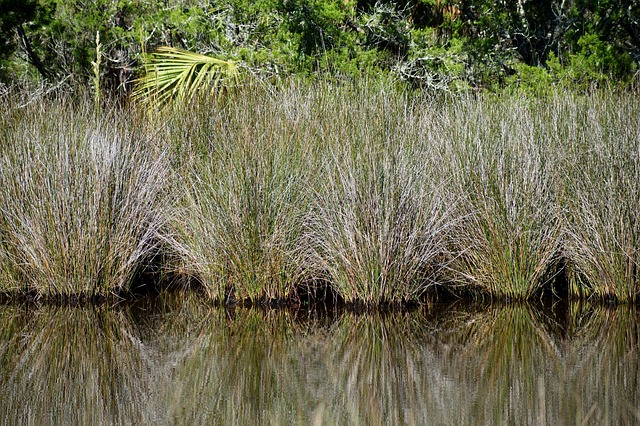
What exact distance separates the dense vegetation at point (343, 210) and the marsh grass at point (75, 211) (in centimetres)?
1

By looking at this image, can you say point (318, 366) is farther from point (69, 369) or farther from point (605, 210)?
point (605, 210)

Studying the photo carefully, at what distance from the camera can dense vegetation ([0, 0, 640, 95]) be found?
10.6m

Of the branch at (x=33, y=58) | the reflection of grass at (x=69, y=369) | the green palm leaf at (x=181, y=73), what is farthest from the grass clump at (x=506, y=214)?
the branch at (x=33, y=58)

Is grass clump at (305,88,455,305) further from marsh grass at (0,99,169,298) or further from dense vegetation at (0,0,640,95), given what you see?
dense vegetation at (0,0,640,95)

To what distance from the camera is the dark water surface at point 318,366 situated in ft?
13.1

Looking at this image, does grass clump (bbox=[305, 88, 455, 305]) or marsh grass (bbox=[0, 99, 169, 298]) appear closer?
grass clump (bbox=[305, 88, 455, 305])

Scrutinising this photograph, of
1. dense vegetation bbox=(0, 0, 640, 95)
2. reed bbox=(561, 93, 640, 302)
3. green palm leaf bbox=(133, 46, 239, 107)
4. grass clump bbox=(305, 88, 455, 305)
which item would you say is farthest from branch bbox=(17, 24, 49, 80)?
reed bbox=(561, 93, 640, 302)

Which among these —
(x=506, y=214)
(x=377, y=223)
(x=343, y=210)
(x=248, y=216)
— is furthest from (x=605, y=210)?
(x=248, y=216)

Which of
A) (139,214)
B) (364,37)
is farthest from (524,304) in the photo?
(364,37)

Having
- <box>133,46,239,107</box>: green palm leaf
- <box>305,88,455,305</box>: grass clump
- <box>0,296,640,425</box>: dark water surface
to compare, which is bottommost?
<box>0,296,640,425</box>: dark water surface

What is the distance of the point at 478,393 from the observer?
13.8 feet

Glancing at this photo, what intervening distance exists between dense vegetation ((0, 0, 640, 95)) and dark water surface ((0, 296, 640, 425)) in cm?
500

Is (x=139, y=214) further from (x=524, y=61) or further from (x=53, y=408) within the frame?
(x=524, y=61)

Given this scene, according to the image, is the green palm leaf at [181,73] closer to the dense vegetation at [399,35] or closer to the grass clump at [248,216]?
the dense vegetation at [399,35]
